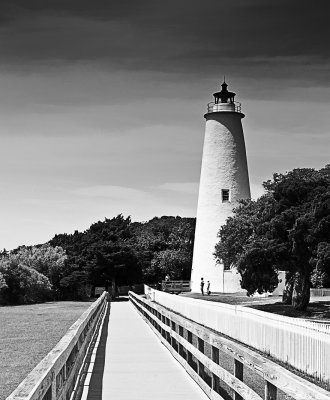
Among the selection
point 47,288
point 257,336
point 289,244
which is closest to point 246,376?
point 257,336

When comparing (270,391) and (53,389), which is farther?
(53,389)

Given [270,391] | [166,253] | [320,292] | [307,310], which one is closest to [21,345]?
[270,391]

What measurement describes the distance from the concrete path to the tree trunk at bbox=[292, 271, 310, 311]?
19.0 m

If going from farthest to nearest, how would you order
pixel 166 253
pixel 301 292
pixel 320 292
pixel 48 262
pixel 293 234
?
1. pixel 166 253
2. pixel 320 292
3. pixel 48 262
4. pixel 301 292
5. pixel 293 234

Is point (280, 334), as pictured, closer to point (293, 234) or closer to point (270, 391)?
point (270, 391)

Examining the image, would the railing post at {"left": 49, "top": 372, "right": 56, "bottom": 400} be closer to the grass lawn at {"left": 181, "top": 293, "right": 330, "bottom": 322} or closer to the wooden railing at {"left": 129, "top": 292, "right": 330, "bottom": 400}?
the wooden railing at {"left": 129, "top": 292, "right": 330, "bottom": 400}

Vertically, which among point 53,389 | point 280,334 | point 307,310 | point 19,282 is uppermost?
point 19,282

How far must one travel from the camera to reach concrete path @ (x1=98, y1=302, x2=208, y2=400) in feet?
30.2

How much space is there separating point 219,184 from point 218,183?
11 centimetres

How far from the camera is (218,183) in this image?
52281mm

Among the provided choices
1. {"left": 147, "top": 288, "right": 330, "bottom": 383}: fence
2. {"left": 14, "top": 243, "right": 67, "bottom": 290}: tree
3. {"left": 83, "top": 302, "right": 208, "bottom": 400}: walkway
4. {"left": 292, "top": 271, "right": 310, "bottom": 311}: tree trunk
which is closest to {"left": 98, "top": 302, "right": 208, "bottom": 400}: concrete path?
{"left": 83, "top": 302, "right": 208, "bottom": 400}: walkway

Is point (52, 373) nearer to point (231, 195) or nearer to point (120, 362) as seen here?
point (120, 362)

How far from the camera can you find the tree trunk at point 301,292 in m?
34.8

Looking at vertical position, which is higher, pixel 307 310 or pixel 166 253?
pixel 166 253
